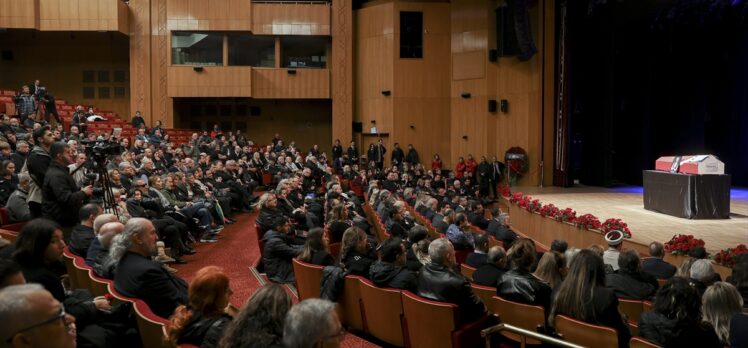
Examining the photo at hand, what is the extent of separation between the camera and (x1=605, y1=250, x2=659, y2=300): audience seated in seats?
398 cm

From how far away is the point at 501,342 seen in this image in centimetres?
382

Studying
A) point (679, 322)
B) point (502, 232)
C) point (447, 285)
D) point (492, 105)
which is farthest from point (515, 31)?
point (679, 322)

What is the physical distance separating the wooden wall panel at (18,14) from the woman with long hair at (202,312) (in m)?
15.8

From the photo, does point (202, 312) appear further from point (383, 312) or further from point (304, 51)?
point (304, 51)

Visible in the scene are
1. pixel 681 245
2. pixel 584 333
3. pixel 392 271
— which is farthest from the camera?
pixel 681 245

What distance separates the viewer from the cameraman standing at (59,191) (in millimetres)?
4215

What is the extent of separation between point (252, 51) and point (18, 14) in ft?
20.0

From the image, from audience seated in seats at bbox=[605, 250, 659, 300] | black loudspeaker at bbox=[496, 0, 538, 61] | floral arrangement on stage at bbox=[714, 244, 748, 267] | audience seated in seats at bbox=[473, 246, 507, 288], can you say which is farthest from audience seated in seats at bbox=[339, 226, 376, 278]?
black loudspeaker at bbox=[496, 0, 538, 61]

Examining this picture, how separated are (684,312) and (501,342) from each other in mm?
1254

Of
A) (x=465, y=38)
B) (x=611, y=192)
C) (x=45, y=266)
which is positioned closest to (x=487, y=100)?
(x=465, y=38)

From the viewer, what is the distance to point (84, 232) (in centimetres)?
434

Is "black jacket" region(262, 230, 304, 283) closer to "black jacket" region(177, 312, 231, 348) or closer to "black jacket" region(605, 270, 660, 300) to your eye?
"black jacket" region(605, 270, 660, 300)

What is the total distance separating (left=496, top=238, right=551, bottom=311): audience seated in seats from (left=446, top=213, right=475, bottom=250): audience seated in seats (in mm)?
2691

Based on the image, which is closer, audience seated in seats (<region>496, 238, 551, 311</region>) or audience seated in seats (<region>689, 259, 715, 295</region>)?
audience seated in seats (<region>496, 238, 551, 311</region>)
